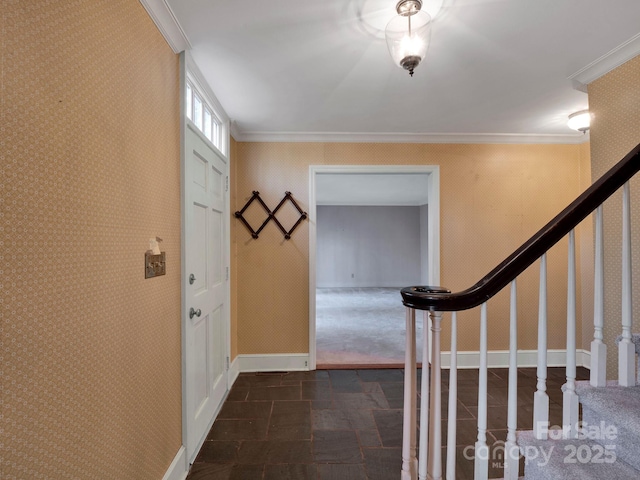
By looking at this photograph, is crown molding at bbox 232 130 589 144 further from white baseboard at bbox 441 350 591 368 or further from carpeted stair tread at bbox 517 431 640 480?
carpeted stair tread at bbox 517 431 640 480

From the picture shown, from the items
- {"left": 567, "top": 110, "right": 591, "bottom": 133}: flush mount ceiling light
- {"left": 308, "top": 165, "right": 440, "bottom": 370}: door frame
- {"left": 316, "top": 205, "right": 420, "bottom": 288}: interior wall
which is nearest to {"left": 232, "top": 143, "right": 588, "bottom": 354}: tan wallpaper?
{"left": 308, "top": 165, "right": 440, "bottom": 370}: door frame

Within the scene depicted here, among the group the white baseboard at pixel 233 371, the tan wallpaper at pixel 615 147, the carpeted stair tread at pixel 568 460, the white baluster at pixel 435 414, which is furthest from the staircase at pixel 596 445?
the white baseboard at pixel 233 371

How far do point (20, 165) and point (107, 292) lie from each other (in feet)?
1.70

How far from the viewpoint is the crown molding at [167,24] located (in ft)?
4.78

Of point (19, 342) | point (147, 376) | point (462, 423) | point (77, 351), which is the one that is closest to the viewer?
point (19, 342)

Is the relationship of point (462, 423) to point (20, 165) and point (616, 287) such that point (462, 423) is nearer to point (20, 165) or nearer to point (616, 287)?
point (616, 287)

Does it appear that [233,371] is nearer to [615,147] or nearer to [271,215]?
[271,215]

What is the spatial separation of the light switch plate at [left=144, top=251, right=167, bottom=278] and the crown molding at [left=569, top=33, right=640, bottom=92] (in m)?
2.85

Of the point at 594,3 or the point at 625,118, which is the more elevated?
the point at 594,3

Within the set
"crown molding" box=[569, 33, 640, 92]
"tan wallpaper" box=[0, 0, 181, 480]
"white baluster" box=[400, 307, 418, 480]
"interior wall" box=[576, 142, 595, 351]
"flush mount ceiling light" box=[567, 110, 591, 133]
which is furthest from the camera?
"interior wall" box=[576, 142, 595, 351]

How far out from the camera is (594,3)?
1.52 metres

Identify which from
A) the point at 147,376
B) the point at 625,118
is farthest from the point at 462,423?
the point at 625,118

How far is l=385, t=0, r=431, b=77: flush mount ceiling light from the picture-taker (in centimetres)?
148

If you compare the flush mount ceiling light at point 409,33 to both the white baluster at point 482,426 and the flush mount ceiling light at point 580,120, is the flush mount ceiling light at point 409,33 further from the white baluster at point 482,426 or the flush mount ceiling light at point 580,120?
the flush mount ceiling light at point 580,120
